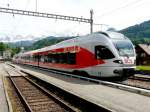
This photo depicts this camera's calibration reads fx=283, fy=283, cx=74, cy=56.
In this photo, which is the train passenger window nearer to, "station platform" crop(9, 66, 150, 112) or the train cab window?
the train cab window

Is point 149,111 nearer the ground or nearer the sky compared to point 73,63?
nearer the ground

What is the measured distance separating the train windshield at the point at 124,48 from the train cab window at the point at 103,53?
23.6 inches

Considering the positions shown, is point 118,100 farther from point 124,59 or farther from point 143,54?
point 143,54

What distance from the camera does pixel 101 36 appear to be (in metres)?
19.0

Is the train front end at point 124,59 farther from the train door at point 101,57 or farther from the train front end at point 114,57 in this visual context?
the train door at point 101,57

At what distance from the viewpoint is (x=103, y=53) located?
18.5 m

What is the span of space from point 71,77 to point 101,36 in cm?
551

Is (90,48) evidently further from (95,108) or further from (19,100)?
(95,108)

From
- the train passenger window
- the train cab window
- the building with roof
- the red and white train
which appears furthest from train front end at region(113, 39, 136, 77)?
the building with roof

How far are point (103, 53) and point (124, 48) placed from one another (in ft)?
4.59

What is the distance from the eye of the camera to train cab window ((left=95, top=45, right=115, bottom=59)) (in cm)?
1802

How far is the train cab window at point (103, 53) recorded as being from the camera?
709 inches

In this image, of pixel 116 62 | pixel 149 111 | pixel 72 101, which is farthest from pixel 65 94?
pixel 149 111

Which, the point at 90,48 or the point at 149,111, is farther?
the point at 90,48
